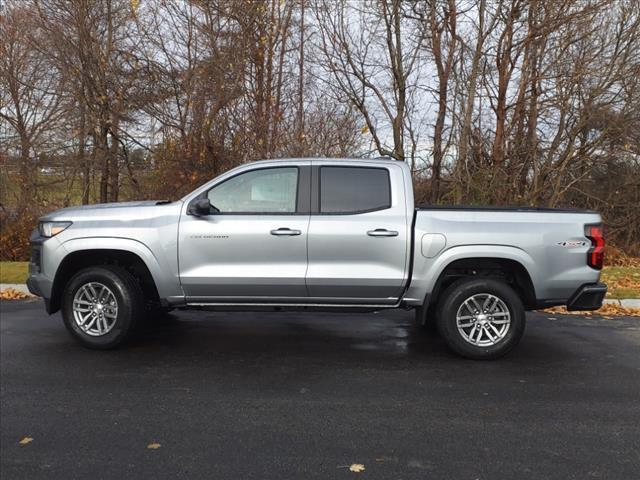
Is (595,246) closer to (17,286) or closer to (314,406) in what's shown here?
(314,406)

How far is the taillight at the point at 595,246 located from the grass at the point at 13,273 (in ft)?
28.8

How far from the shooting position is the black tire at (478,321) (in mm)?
5402

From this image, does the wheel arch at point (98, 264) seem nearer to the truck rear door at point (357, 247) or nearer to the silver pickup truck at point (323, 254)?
the silver pickup truck at point (323, 254)

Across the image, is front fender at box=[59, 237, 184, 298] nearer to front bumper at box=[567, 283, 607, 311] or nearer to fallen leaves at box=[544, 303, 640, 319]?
front bumper at box=[567, 283, 607, 311]

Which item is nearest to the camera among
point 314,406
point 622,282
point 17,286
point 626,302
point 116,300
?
point 314,406

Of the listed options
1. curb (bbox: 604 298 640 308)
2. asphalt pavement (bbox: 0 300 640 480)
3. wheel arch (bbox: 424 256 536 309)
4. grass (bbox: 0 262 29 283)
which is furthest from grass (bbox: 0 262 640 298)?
wheel arch (bbox: 424 256 536 309)

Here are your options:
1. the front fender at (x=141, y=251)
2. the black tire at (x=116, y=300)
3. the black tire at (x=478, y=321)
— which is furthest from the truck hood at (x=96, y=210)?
the black tire at (x=478, y=321)

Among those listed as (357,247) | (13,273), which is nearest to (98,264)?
(357,247)

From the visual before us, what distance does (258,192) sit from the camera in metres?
5.65

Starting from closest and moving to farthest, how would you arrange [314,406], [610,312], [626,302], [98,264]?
1. [314,406]
2. [98,264]
3. [610,312]
4. [626,302]

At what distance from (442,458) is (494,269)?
266 cm

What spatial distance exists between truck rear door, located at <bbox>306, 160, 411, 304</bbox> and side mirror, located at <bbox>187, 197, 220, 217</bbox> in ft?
3.26

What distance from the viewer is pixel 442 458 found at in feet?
11.3

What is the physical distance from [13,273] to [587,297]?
974 cm
